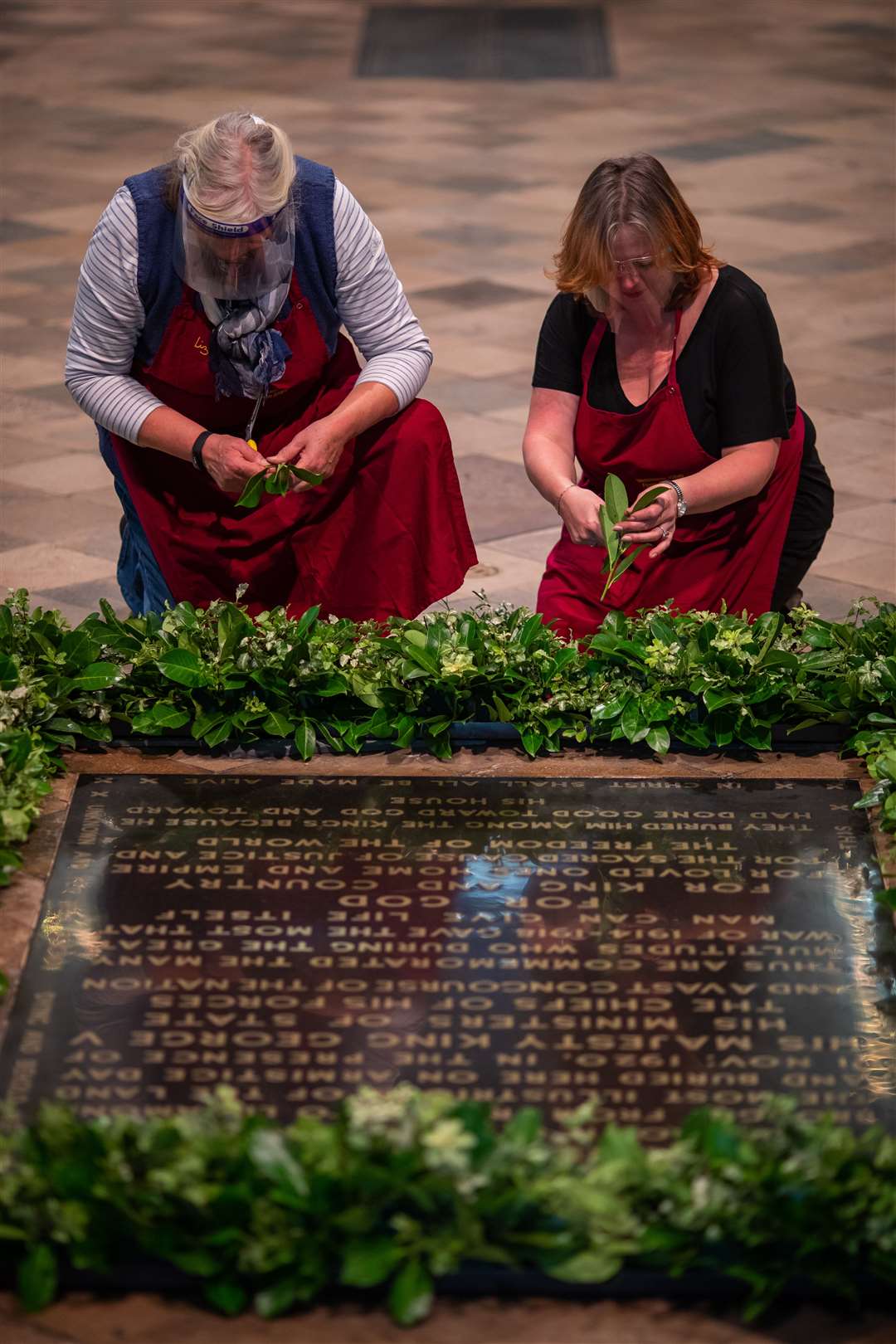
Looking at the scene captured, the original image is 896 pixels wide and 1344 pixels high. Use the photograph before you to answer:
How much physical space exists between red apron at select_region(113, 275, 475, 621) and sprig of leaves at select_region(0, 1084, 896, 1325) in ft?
6.90

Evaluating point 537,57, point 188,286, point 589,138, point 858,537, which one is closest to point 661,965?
point 188,286

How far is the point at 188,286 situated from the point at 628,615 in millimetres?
1261

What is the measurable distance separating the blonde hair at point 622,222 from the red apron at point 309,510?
2.08 ft

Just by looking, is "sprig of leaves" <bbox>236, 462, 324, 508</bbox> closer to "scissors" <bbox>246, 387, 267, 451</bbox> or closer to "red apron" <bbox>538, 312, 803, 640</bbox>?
"scissors" <bbox>246, 387, 267, 451</bbox>

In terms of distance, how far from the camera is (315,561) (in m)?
4.33

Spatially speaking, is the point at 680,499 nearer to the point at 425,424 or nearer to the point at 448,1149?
the point at 425,424

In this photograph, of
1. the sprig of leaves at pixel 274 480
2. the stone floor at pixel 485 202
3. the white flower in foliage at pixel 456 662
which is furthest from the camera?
the stone floor at pixel 485 202

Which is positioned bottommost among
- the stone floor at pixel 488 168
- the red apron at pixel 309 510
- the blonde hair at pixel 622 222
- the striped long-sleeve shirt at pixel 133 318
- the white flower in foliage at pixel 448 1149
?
the stone floor at pixel 488 168

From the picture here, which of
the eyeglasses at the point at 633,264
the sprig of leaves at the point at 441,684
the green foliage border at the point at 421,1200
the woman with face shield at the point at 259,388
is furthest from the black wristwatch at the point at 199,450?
the green foliage border at the point at 421,1200

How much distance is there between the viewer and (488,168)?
1131cm

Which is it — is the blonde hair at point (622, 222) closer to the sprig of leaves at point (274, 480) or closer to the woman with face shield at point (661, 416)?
the woman with face shield at point (661, 416)

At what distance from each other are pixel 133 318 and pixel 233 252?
0.34 metres

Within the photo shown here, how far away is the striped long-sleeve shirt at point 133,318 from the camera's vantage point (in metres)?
4.00

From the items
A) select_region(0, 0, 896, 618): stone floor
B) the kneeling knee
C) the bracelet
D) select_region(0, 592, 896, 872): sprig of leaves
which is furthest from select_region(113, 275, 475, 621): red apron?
select_region(0, 0, 896, 618): stone floor
